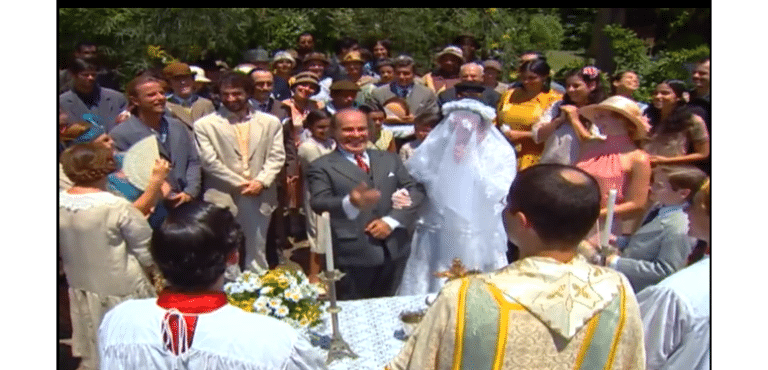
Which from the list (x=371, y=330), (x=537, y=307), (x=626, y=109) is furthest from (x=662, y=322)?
(x=626, y=109)

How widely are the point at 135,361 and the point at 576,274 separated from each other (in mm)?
1167

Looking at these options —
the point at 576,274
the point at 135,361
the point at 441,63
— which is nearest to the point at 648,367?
the point at 576,274

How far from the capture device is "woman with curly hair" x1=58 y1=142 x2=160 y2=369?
11.4ft

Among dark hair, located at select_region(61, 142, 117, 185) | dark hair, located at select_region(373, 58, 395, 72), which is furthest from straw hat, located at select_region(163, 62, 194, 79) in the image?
dark hair, located at select_region(61, 142, 117, 185)

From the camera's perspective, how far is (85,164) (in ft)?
11.4

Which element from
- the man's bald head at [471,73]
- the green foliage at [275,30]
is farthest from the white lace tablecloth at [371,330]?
the green foliage at [275,30]

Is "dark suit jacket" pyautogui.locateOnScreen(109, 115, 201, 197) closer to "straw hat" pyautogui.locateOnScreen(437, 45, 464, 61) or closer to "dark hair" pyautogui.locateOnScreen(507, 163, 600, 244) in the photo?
"straw hat" pyautogui.locateOnScreen(437, 45, 464, 61)

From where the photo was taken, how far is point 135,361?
7.38 ft

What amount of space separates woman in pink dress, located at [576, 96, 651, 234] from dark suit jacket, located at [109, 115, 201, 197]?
223 cm

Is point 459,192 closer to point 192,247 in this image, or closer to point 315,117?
point 315,117

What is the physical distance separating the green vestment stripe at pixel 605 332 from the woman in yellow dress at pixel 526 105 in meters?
3.38

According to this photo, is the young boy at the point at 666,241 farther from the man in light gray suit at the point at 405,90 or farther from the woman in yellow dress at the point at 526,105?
the man in light gray suit at the point at 405,90

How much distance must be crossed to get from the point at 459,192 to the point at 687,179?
174 centimetres

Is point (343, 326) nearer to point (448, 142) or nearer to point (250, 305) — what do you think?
point (250, 305)
